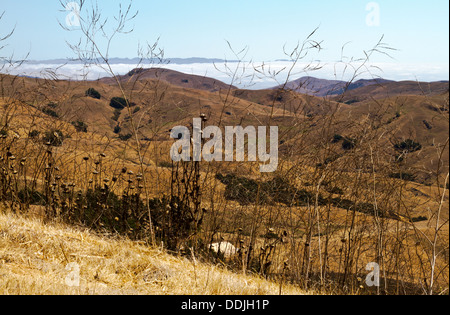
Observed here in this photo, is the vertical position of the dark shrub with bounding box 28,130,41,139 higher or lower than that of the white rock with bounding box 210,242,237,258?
higher

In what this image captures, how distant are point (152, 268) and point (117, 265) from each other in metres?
0.24

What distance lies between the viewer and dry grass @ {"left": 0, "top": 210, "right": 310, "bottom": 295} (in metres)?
2.22

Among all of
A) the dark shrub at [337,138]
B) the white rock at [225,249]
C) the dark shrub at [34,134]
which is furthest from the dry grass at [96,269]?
the dark shrub at [337,138]

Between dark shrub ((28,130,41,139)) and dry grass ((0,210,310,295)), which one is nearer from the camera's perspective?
dry grass ((0,210,310,295))

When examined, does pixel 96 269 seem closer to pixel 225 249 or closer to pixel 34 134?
pixel 225 249

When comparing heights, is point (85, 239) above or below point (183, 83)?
below

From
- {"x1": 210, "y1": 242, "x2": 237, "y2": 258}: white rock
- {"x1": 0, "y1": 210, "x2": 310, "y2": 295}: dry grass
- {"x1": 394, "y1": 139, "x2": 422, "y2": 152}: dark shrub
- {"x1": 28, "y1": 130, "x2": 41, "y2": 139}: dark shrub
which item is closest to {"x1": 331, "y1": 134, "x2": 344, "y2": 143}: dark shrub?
{"x1": 394, "y1": 139, "x2": 422, "y2": 152}: dark shrub

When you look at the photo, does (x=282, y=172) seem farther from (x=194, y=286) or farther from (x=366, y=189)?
(x=194, y=286)

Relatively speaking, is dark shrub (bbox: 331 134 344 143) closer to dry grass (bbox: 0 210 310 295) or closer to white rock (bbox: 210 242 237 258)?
white rock (bbox: 210 242 237 258)

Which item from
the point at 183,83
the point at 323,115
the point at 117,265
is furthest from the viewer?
the point at 183,83
